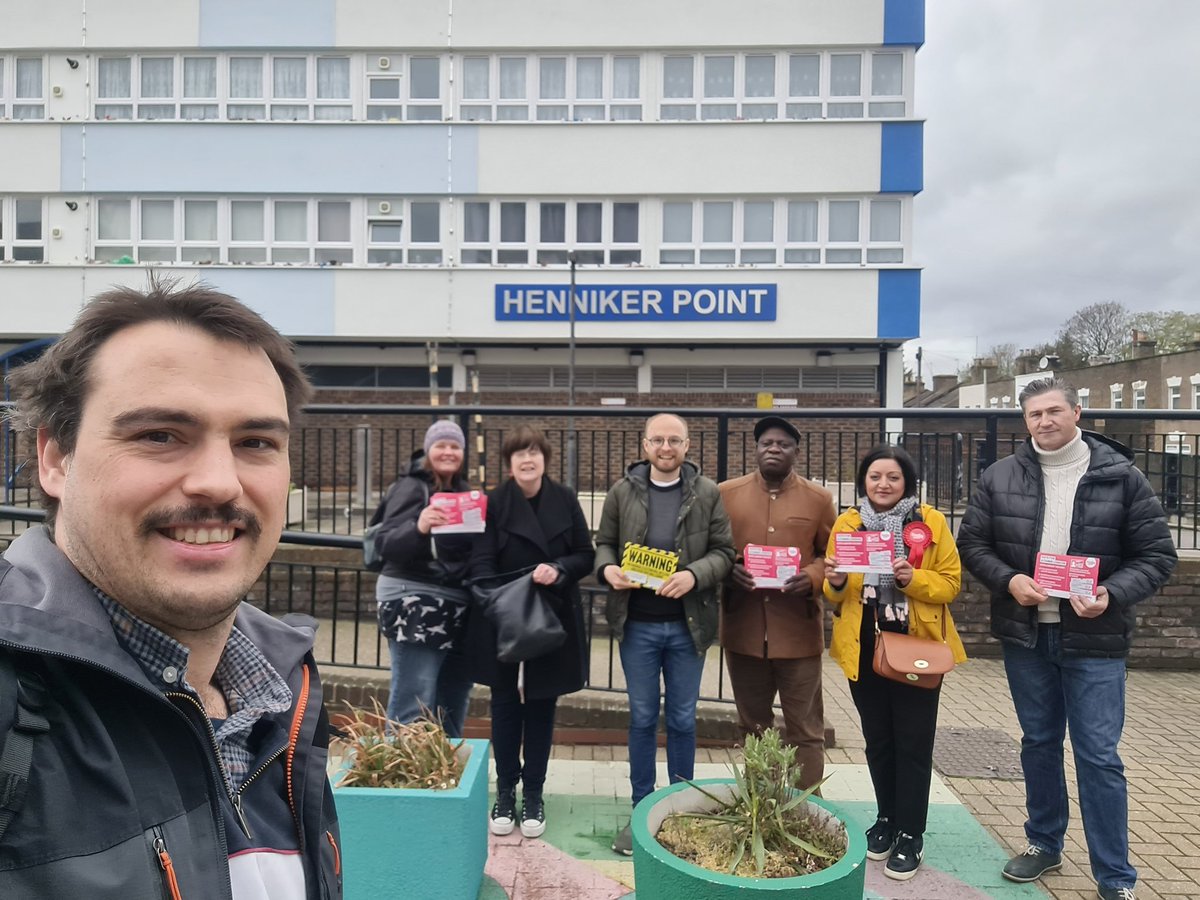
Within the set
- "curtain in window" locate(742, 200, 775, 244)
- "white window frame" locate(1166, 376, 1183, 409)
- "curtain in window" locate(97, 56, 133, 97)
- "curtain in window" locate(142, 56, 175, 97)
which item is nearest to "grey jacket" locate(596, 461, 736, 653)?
"curtain in window" locate(742, 200, 775, 244)

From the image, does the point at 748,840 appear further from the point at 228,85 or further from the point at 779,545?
the point at 228,85

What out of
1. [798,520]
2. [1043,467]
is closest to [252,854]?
[798,520]

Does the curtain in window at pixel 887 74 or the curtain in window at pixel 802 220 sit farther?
the curtain in window at pixel 802 220

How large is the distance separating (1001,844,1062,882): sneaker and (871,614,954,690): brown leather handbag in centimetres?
92

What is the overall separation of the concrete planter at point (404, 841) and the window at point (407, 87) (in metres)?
17.8

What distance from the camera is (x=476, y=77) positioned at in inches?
701

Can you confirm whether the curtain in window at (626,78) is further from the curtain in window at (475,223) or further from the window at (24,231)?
the window at (24,231)

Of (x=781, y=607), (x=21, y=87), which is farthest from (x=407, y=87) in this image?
(x=781, y=607)

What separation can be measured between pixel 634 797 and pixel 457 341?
51.1ft

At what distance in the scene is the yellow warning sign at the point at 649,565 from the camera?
146 inches

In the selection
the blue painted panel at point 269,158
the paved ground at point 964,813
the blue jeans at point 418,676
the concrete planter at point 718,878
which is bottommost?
the paved ground at point 964,813

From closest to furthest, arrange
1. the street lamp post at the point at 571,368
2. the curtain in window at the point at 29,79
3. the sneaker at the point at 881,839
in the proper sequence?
the sneaker at the point at 881,839
the street lamp post at the point at 571,368
the curtain in window at the point at 29,79

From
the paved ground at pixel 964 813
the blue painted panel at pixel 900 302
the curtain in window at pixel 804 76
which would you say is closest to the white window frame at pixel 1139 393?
the blue painted panel at pixel 900 302

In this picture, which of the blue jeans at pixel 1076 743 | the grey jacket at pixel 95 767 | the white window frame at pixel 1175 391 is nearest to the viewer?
the grey jacket at pixel 95 767
